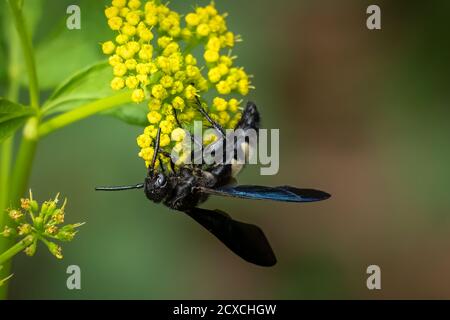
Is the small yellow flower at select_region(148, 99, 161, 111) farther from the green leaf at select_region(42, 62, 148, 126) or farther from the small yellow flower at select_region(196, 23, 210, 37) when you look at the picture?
the small yellow flower at select_region(196, 23, 210, 37)

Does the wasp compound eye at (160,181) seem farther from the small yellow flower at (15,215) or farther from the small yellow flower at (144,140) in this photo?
the small yellow flower at (15,215)

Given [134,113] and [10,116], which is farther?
[134,113]

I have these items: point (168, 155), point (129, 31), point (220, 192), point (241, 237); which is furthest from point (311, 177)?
point (129, 31)

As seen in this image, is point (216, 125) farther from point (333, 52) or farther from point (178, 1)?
point (333, 52)

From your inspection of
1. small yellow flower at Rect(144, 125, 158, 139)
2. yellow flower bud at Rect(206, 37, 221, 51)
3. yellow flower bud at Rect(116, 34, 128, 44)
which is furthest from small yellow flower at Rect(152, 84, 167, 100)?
yellow flower bud at Rect(206, 37, 221, 51)

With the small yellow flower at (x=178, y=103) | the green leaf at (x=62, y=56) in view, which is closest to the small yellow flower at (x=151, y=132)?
the small yellow flower at (x=178, y=103)

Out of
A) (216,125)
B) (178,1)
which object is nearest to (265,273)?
(178,1)

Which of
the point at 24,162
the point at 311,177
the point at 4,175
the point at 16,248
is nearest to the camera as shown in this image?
the point at 16,248

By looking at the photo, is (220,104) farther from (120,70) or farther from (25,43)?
(25,43)
